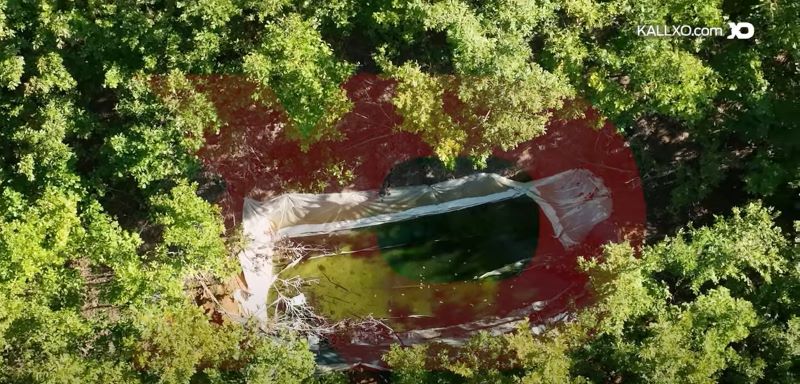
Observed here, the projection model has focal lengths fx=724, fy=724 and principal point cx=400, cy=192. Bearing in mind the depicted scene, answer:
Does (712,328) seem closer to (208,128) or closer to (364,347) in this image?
(364,347)

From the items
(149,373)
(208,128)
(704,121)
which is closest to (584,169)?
(704,121)

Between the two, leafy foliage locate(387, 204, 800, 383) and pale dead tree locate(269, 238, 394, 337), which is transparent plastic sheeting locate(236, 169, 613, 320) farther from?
leafy foliage locate(387, 204, 800, 383)

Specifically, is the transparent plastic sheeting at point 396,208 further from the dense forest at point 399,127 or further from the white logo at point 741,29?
the white logo at point 741,29
